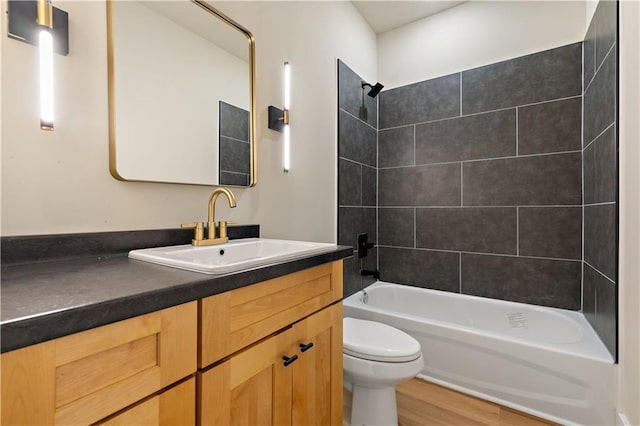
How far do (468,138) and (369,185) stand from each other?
0.89 metres

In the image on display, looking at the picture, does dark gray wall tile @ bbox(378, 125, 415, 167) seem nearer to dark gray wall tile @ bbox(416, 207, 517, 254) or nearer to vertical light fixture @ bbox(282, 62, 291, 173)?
dark gray wall tile @ bbox(416, 207, 517, 254)

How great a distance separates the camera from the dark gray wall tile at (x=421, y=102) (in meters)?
2.47

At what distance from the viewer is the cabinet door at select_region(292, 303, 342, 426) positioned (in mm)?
950

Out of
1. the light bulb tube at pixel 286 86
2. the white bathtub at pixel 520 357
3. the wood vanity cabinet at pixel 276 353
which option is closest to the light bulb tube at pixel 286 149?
the light bulb tube at pixel 286 86

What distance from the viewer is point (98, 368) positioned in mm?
496

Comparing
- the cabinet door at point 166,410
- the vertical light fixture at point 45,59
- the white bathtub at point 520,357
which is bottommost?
the white bathtub at point 520,357

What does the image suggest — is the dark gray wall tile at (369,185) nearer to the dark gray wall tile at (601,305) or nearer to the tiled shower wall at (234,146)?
the tiled shower wall at (234,146)

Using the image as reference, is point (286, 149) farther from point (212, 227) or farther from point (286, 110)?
point (212, 227)

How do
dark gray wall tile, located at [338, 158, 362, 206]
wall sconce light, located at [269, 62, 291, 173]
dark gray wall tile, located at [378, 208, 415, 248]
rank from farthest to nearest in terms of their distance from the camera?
1. dark gray wall tile, located at [378, 208, 415, 248]
2. dark gray wall tile, located at [338, 158, 362, 206]
3. wall sconce light, located at [269, 62, 291, 173]

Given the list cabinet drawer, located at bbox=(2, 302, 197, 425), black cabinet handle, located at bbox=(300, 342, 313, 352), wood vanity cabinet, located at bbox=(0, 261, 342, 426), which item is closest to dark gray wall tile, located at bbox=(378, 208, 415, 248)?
wood vanity cabinet, located at bbox=(0, 261, 342, 426)

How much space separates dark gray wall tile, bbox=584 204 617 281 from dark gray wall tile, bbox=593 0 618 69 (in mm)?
847

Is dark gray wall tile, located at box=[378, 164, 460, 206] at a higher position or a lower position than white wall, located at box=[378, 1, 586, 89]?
lower

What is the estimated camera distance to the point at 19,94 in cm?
81

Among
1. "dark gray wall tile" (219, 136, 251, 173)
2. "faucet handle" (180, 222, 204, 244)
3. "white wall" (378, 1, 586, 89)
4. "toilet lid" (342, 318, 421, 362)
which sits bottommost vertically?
"toilet lid" (342, 318, 421, 362)
